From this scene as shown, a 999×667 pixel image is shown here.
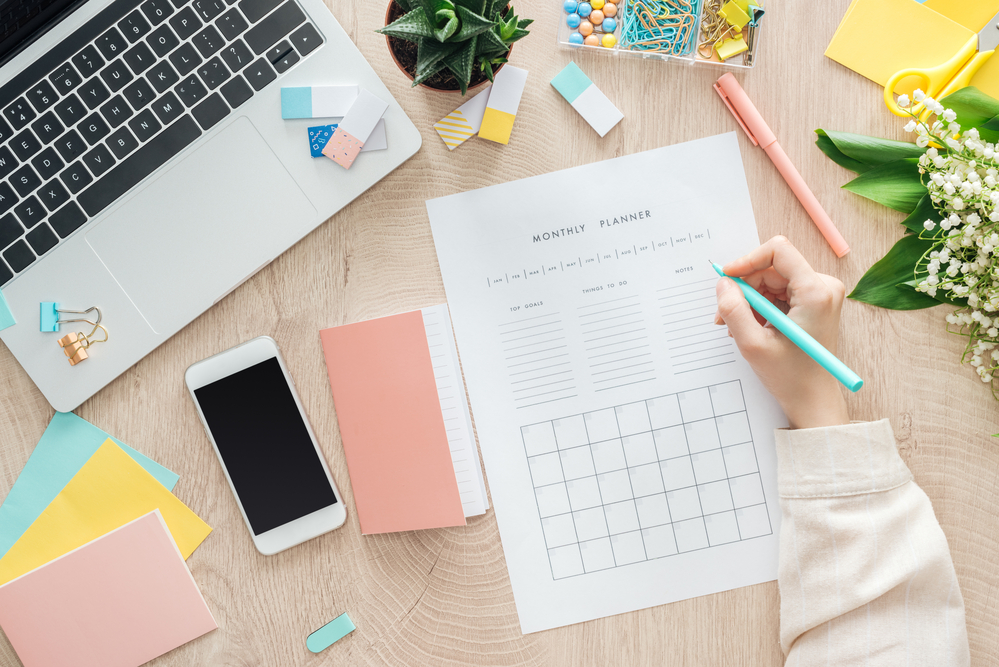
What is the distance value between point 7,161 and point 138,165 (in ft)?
0.54

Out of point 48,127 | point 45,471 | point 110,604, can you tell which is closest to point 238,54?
point 48,127

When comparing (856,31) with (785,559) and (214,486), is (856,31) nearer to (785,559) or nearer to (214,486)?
(785,559)

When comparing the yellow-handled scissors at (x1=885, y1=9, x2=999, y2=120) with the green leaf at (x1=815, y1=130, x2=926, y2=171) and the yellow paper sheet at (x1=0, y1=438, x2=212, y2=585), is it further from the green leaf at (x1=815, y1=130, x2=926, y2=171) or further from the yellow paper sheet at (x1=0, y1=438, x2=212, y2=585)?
the yellow paper sheet at (x1=0, y1=438, x2=212, y2=585)

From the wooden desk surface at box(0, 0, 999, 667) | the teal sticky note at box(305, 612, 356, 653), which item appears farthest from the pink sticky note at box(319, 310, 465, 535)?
the teal sticky note at box(305, 612, 356, 653)

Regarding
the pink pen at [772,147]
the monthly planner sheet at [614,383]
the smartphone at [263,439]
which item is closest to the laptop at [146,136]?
the smartphone at [263,439]

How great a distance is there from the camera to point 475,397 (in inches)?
30.0

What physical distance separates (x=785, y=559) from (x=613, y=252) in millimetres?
464

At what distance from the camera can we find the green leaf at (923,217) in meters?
0.71

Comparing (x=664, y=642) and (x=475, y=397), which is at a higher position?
(x=475, y=397)

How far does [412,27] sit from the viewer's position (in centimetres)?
56

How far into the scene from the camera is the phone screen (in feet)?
2.45

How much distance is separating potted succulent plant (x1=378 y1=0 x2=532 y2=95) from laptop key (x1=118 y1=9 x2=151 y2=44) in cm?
33

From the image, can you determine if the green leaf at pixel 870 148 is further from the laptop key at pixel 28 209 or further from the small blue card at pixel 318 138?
the laptop key at pixel 28 209

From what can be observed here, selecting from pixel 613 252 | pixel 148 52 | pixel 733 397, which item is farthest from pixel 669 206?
pixel 148 52
